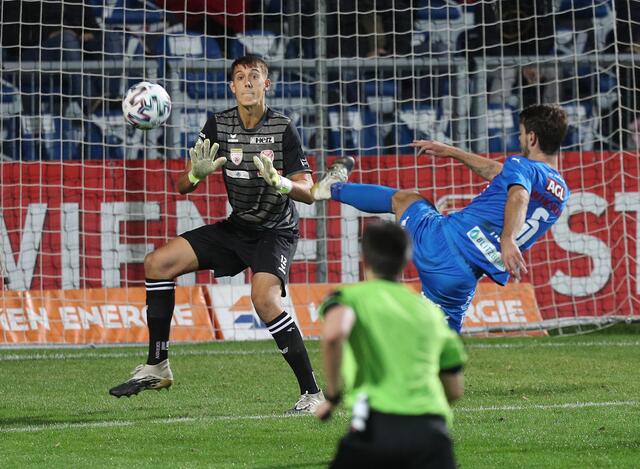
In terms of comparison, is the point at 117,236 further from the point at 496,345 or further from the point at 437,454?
the point at 437,454

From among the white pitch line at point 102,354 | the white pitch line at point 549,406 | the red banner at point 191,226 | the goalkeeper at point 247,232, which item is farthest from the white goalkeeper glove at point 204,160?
the red banner at point 191,226

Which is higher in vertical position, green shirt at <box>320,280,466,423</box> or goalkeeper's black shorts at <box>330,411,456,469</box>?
green shirt at <box>320,280,466,423</box>

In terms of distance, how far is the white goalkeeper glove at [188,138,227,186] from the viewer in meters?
7.91

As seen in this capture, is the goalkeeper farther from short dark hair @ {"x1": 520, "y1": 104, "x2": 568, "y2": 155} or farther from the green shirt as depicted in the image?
the green shirt

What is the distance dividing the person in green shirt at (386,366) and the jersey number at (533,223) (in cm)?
351

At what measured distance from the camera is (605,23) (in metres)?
16.3

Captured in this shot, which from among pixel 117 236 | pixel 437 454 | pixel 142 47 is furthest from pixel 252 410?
pixel 142 47

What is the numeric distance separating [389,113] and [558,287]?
325 cm

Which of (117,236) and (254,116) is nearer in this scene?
(254,116)

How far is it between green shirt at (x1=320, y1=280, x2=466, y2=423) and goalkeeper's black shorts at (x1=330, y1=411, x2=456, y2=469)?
0.12 feet

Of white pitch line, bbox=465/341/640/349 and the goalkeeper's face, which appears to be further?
white pitch line, bbox=465/341/640/349

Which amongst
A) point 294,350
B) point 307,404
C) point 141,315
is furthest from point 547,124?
point 141,315

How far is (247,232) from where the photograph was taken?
8320mm

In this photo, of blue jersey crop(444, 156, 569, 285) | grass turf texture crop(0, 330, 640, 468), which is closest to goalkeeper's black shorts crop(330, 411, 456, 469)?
grass turf texture crop(0, 330, 640, 468)
